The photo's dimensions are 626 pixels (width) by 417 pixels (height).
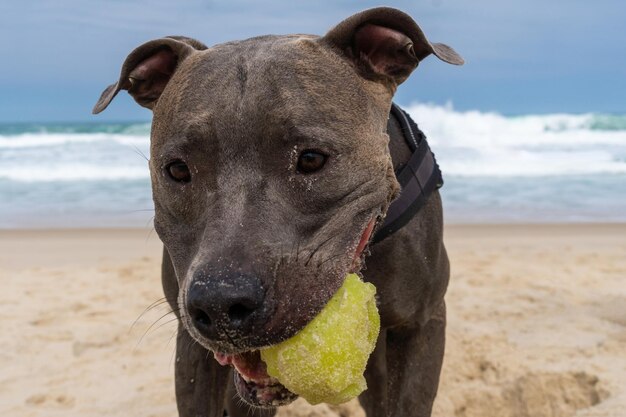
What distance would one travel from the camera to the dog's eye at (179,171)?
2.69m

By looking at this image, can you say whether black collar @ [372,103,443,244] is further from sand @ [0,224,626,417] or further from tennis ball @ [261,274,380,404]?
sand @ [0,224,626,417]

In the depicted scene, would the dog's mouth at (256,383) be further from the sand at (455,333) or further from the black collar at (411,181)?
the black collar at (411,181)

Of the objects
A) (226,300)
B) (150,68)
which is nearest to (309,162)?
(226,300)

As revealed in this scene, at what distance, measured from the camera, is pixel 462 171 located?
53.1 feet

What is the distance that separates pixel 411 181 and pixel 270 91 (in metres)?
0.84

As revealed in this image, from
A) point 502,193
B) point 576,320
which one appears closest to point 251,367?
point 576,320

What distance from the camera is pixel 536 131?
23.7m

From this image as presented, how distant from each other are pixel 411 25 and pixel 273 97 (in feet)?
2.20

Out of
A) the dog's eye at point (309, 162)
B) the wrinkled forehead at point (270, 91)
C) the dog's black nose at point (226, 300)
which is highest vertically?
the wrinkled forehead at point (270, 91)

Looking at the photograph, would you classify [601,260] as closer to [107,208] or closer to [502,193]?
[502,193]

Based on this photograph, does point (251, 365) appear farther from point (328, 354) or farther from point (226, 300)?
point (226, 300)

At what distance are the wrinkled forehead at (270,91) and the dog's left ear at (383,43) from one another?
0.21ft

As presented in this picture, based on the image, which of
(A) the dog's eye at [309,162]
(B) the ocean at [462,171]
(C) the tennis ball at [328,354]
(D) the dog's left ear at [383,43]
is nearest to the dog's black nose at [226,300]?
(C) the tennis ball at [328,354]

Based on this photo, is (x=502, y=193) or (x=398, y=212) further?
(x=502, y=193)
